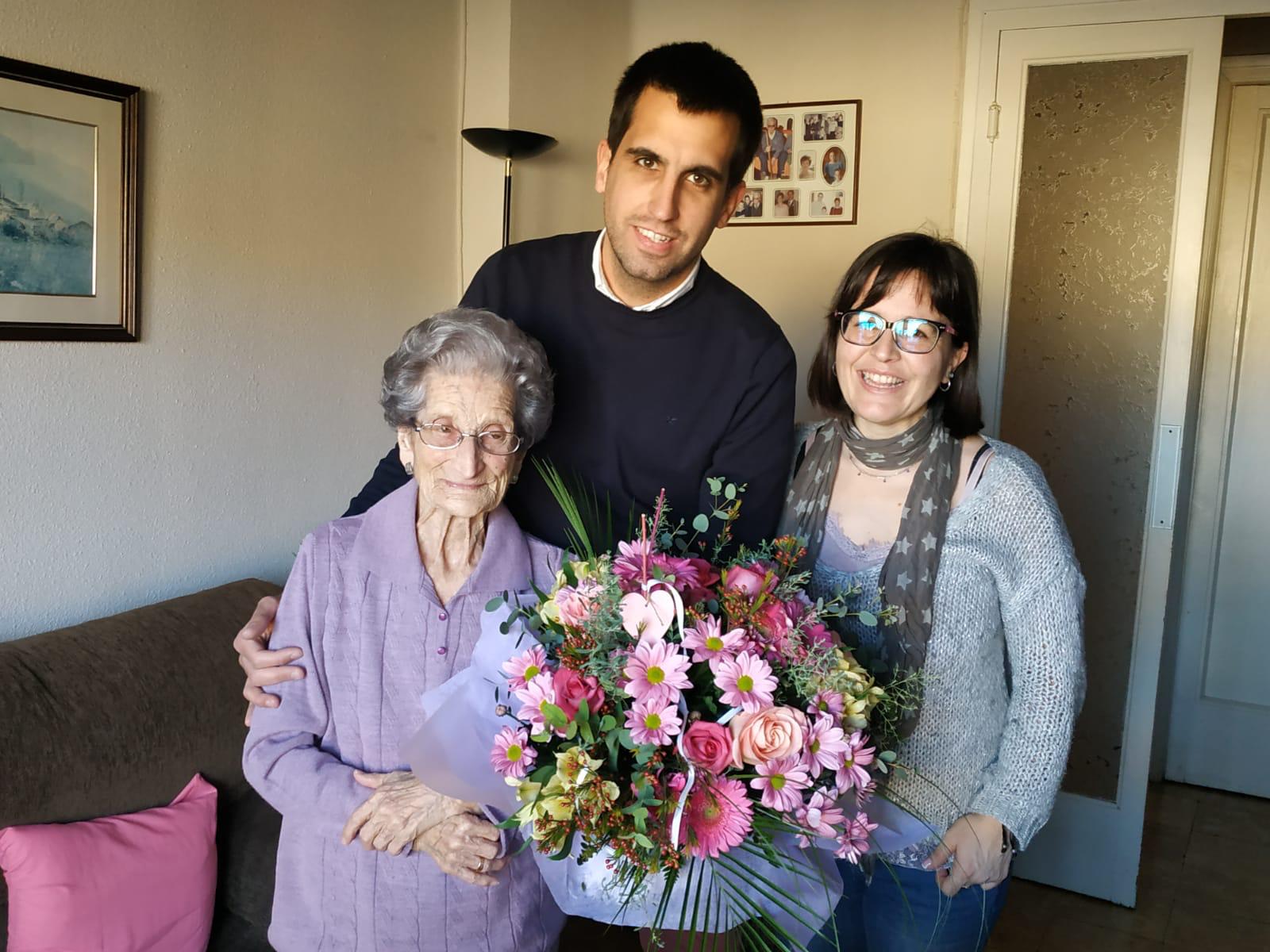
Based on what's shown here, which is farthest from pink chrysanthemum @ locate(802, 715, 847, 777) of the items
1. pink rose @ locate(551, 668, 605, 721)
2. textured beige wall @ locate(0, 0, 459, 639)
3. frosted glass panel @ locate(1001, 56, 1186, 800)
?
frosted glass panel @ locate(1001, 56, 1186, 800)

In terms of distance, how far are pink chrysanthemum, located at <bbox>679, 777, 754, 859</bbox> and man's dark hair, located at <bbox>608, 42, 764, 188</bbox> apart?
42.8 inches

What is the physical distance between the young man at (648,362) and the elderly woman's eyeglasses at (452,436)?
252 millimetres

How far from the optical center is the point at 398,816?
1.46m

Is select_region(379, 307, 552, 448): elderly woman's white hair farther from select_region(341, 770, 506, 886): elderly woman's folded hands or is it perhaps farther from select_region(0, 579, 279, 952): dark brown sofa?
select_region(0, 579, 279, 952): dark brown sofa

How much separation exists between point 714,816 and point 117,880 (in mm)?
1385

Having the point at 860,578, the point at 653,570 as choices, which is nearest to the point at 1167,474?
the point at 860,578

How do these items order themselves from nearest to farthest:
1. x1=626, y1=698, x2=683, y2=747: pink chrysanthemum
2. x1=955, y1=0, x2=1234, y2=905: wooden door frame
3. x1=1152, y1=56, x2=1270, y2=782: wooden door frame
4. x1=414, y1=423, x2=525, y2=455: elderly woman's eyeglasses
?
x1=626, y1=698, x2=683, y2=747: pink chrysanthemum, x1=414, y1=423, x2=525, y2=455: elderly woman's eyeglasses, x1=955, y1=0, x2=1234, y2=905: wooden door frame, x1=1152, y1=56, x2=1270, y2=782: wooden door frame

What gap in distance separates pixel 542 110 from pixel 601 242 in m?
1.90

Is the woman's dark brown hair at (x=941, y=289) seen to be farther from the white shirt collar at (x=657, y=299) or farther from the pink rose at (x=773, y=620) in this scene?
the pink rose at (x=773, y=620)

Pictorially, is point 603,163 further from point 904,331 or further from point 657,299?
point 904,331

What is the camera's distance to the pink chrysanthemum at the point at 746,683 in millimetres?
1130

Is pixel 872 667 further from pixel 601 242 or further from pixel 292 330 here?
pixel 292 330

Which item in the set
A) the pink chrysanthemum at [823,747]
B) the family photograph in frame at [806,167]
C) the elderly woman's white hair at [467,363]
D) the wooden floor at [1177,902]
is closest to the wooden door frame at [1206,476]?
the wooden floor at [1177,902]

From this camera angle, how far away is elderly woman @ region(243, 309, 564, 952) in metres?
1.50
